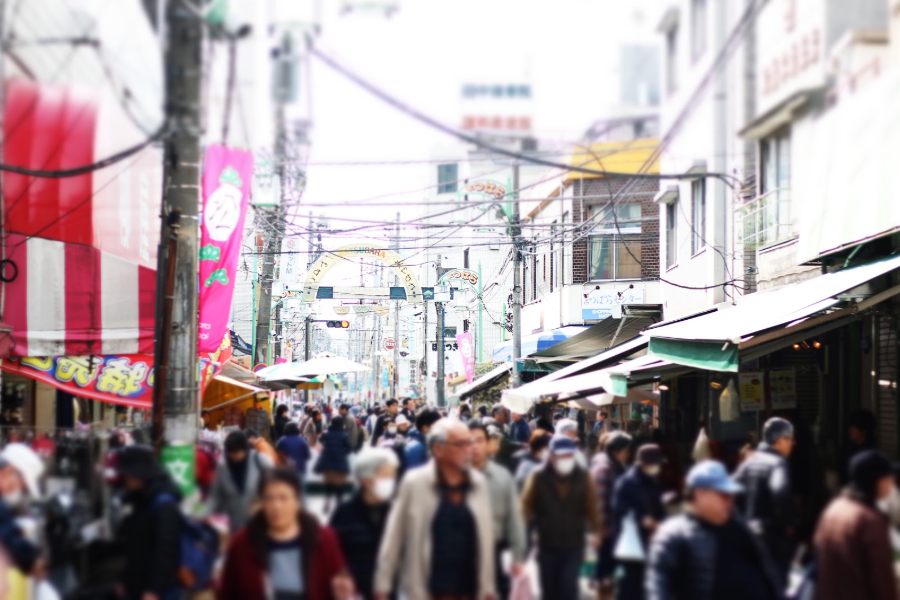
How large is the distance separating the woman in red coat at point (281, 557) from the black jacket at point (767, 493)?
311 cm

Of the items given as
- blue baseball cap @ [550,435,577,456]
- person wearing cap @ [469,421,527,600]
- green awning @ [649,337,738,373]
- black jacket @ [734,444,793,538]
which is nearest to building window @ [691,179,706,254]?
green awning @ [649,337,738,373]

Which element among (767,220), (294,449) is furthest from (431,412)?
(767,220)

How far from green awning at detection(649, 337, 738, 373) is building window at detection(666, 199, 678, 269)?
1182cm

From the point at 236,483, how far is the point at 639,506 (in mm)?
2759

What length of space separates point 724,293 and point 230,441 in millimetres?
13322

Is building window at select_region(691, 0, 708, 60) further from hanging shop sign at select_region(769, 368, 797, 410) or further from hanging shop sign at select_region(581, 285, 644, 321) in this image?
hanging shop sign at select_region(581, 285, 644, 321)

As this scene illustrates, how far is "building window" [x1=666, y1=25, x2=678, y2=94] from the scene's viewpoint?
10.3 meters

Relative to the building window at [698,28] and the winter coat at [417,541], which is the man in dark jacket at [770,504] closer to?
the winter coat at [417,541]

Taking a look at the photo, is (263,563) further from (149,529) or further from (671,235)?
(671,235)

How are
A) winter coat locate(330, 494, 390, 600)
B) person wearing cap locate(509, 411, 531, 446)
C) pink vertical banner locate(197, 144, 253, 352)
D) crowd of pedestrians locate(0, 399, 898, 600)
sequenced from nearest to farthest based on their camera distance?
crowd of pedestrians locate(0, 399, 898, 600) → winter coat locate(330, 494, 390, 600) → pink vertical banner locate(197, 144, 253, 352) → person wearing cap locate(509, 411, 531, 446)

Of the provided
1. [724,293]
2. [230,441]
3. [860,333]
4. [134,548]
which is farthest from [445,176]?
[134,548]

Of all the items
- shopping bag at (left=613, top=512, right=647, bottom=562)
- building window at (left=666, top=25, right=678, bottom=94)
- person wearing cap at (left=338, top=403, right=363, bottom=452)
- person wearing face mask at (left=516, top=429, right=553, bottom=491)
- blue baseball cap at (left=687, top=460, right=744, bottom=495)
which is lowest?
person wearing cap at (left=338, top=403, right=363, bottom=452)

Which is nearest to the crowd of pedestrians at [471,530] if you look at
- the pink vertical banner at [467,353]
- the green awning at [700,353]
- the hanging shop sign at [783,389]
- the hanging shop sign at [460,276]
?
the green awning at [700,353]

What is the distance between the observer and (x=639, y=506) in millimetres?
7906
